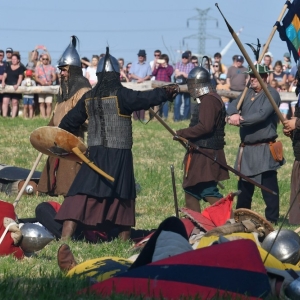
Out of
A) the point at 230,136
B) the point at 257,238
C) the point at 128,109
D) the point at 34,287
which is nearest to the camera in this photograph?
the point at 34,287

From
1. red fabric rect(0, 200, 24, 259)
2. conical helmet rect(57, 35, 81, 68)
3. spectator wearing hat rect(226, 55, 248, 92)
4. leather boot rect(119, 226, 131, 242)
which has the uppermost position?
spectator wearing hat rect(226, 55, 248, 92)

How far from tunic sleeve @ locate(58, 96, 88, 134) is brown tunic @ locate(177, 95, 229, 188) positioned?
1.15m

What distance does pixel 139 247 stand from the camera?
733cm

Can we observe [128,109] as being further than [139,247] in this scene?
Yes

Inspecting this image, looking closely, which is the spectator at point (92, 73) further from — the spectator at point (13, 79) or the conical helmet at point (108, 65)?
the conical helmet at point (108, 65)

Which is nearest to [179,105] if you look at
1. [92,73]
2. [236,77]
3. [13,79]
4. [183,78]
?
[183,78]

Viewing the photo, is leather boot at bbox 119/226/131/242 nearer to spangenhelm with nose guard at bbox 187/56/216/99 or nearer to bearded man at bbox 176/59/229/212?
bearded man at bbox 176/59/229/212

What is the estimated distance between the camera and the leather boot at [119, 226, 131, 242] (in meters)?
8.15

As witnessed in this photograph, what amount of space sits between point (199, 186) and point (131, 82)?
11572 millimetres

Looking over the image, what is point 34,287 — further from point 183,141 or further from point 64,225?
point 183,141

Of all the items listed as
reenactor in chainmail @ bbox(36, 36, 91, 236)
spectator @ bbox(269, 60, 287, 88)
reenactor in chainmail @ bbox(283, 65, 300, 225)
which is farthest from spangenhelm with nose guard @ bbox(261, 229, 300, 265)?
spectator @ bbox(269, 60, 287, 88)

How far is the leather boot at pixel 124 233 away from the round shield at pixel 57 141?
706mm

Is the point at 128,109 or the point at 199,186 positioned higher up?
the point at 128,109

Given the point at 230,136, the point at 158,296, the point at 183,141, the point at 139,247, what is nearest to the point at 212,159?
the point at 183,141
